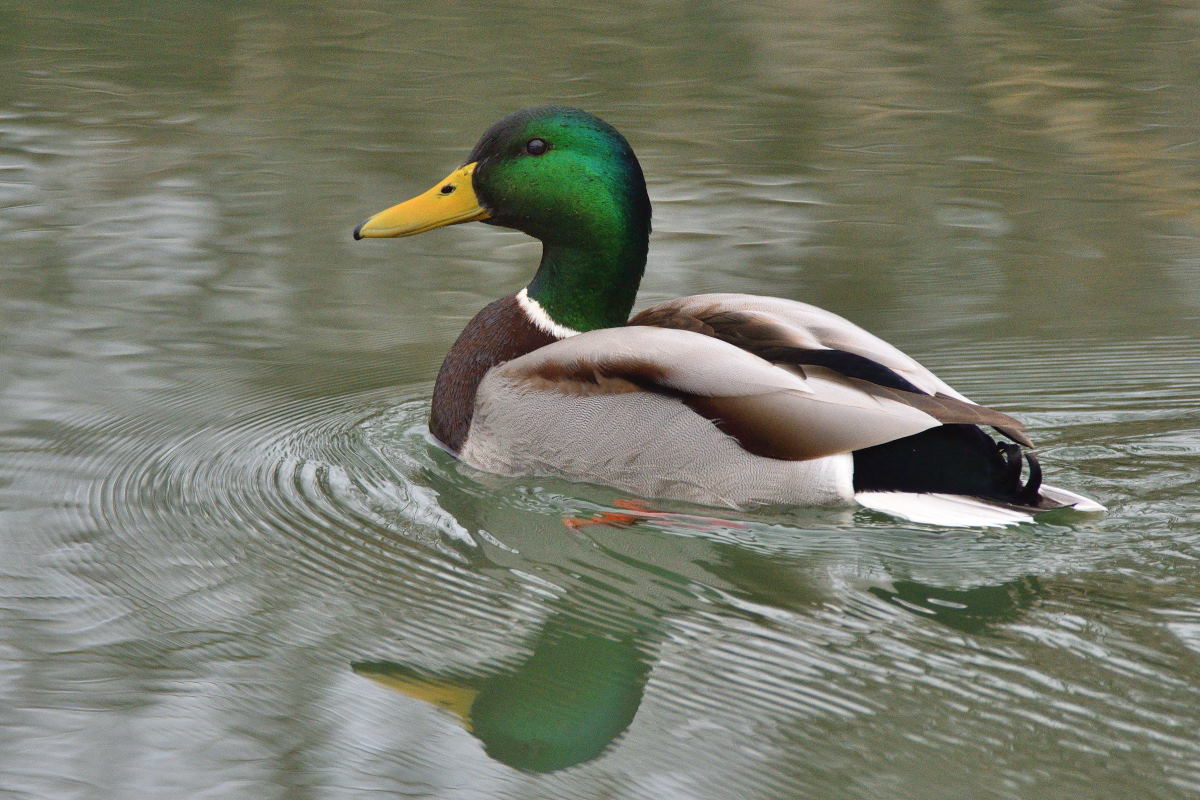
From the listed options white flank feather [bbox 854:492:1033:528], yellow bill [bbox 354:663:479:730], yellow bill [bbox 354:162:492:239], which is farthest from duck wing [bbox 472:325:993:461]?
yellow bill [bbox 354:663:479:730]

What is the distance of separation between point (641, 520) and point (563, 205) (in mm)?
1145

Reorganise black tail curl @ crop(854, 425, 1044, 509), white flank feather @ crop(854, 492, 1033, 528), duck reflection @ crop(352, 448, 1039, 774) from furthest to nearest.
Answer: black tail curl @ crop(854, 425, 1044, 509)
white flank feather @ crop(854, 492, 1033, 528)
duck reflection @ crop(352, 448, 1039, 774)

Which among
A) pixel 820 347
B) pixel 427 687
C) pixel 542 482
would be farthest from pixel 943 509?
pixel 427 687

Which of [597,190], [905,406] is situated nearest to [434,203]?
[597,190]

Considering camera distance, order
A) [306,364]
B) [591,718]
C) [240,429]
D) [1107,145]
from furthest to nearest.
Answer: [1107,145] → [306,364] → [240,429] → [591,718]

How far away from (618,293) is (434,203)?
2.27 feet

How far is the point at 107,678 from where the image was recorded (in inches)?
147

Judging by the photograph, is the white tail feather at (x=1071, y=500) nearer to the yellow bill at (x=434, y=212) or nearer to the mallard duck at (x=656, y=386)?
the mallard duck at (x=656, y=386)

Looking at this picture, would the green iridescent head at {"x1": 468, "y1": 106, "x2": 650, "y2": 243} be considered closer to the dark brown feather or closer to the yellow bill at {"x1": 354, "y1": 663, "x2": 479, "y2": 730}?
the dark brown feather

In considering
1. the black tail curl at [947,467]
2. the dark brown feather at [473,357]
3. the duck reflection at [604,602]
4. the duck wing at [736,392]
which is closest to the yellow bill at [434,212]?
the dark brown feather at [473,357]

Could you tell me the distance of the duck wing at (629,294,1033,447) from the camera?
4379mm

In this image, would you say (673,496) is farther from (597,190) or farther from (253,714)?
(253,714)

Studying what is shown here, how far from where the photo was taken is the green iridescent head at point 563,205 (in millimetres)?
5090

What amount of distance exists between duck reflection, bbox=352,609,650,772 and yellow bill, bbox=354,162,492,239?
1.81 meters
